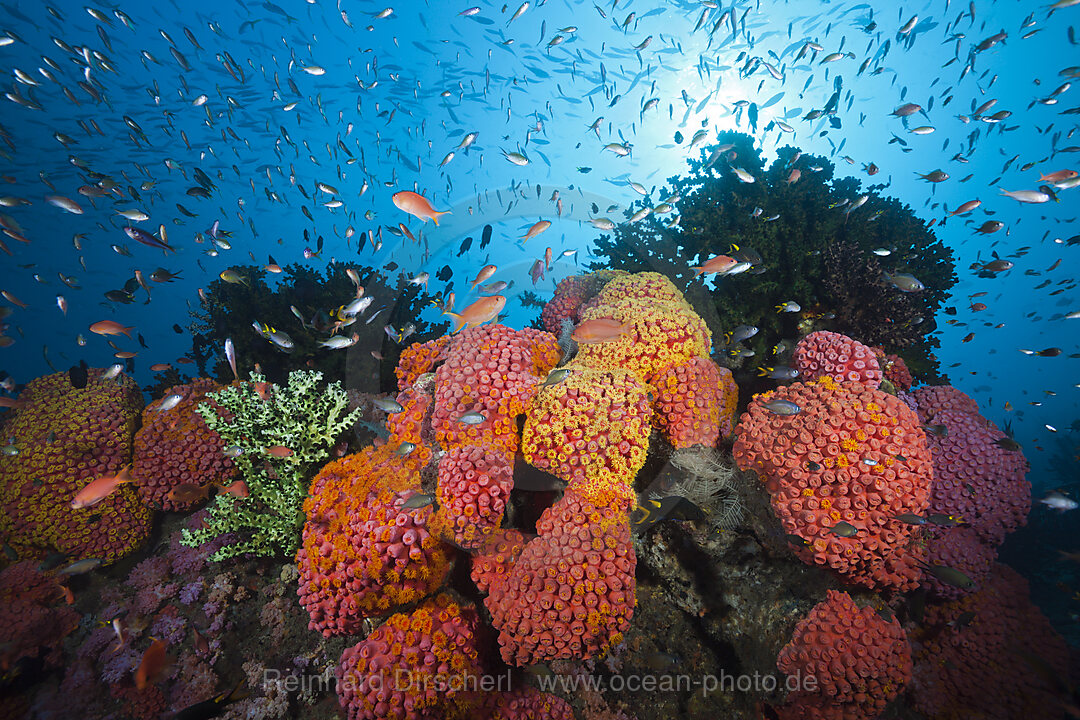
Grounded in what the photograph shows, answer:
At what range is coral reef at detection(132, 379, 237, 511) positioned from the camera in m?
5.36

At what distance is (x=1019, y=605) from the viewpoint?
4.88m

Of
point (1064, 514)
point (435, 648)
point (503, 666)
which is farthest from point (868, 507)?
point (1064, 514)

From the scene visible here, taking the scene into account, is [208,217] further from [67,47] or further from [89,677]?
[89,677]

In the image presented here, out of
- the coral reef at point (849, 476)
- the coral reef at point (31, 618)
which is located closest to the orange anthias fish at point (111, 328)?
the coral reef at point (31, 618)

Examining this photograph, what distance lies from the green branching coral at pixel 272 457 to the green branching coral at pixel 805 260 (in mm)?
5670

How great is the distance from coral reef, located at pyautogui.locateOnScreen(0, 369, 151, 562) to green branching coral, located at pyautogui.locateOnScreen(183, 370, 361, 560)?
1902 millimetres

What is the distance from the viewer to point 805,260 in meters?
6.04

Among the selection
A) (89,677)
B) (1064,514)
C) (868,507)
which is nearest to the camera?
(868,507)

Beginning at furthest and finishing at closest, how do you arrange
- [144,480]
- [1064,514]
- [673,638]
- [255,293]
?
[1064,514] < [255,293] < [144,480] < [673,638]

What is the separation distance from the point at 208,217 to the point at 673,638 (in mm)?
83964

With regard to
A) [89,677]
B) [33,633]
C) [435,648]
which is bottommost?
[89,677]

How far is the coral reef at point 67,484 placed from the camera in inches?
208

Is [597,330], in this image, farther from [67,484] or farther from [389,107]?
[389,107]

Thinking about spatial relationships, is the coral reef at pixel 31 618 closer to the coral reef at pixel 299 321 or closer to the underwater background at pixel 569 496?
the underwater background at pixel 569 496
